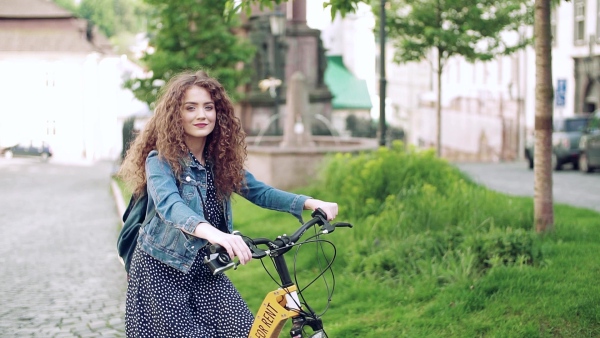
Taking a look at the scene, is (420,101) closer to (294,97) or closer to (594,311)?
(294,97)

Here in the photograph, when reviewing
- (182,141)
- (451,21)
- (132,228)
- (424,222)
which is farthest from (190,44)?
(182,141)

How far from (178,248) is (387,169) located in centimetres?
722

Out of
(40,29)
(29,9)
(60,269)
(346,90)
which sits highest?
(29,9)

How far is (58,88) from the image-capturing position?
64.8 m

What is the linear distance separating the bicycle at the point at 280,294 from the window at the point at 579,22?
34.6 meters

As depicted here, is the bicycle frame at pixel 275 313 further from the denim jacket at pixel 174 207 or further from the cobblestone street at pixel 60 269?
the cobblestone street at pixel 60 269

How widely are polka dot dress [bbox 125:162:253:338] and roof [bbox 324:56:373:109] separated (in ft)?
137

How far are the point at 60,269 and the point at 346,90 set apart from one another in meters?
37.7

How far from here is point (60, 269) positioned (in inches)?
420

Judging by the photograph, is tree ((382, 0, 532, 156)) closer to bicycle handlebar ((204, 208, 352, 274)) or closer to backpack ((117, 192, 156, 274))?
backpack ((117, 192, 156, 274))

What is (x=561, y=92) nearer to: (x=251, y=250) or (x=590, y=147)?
(x=590, y=147)

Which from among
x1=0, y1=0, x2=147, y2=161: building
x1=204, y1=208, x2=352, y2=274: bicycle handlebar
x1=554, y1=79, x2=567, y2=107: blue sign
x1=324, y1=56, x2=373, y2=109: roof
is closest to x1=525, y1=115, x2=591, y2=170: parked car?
x1=554, y1=79, x2=567, y2=107: blue sign

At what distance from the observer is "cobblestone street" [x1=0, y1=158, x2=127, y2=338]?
7.54 m

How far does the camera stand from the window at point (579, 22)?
3638 cm
